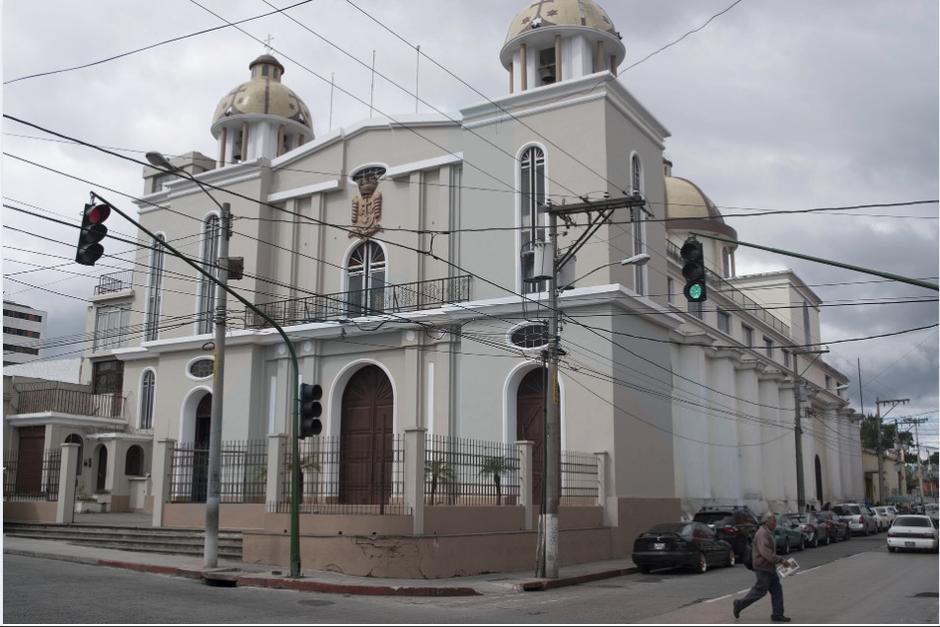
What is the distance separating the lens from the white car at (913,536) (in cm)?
2850

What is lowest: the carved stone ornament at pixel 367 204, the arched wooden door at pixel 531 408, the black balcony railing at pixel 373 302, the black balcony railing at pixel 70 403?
the arched wooden door at pixel 531 408

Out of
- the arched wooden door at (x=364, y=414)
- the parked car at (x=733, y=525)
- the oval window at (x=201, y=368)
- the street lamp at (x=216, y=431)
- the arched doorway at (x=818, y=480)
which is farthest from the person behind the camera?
the arched doorway at (x=818, y=480)

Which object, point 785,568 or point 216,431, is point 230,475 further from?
point 785,568

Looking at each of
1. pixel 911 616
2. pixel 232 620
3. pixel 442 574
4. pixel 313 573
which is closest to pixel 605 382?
pixel 442 574

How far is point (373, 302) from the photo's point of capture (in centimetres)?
3083

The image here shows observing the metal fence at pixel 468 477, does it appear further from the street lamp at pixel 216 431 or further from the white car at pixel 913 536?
the white car at pixel 913 536

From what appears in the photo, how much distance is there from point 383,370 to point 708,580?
13488mm

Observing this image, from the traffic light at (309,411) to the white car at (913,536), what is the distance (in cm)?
1994

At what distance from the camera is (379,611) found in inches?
561

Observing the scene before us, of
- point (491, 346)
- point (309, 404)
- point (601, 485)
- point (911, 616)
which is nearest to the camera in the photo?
point (911, 616)

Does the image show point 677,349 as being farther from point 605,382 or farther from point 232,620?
point 232,620

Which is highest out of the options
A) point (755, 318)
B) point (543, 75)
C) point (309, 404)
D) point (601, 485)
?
point (543, 75)

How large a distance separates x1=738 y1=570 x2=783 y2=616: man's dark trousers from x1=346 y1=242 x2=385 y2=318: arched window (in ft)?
62.3

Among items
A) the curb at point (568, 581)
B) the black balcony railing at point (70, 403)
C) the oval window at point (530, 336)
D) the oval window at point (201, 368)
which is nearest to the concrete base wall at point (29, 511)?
the oval window at point (201, 368)
